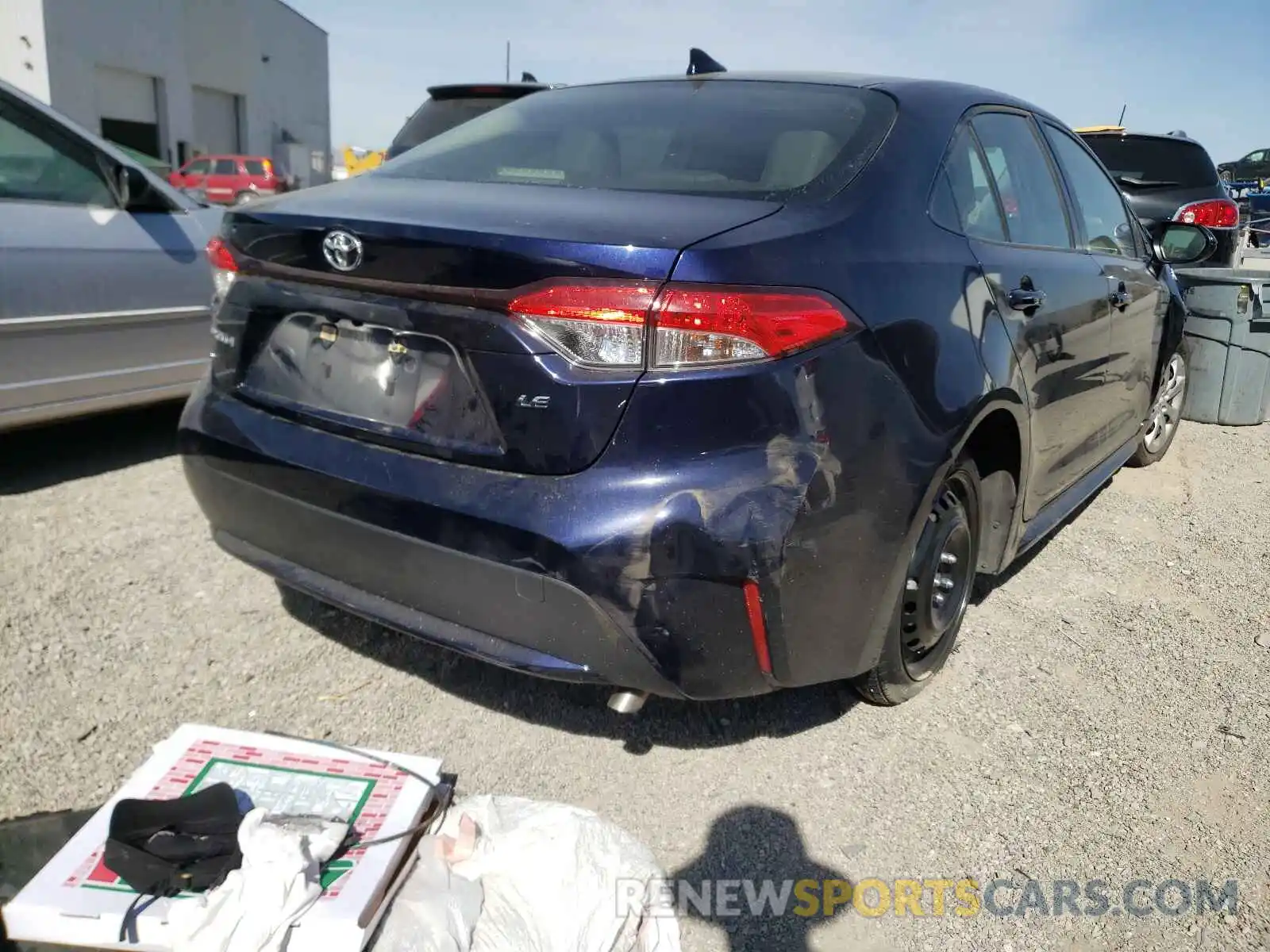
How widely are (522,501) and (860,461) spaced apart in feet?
2.27

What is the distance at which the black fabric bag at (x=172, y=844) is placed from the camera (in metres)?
1.79

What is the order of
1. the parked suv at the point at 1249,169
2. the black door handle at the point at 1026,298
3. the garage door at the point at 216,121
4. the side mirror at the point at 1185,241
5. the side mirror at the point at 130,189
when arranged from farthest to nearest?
the garage door at the point at 216,121 < the parked suv at the point at 1249,169 < the side mirror at the point at 1185,241 < the side mirror at the point at 130,189 < the black door handle at the point at 1026,298

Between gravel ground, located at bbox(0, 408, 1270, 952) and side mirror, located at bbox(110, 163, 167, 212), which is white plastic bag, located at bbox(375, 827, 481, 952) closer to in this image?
gravel ground, located at bbox(0, 408, 1270, 952)

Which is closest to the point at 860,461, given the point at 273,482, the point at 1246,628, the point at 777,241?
the point at 777,241

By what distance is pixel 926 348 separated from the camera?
2256 millimetres

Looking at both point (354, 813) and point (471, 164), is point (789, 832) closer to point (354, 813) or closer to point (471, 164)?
point (354, 813)

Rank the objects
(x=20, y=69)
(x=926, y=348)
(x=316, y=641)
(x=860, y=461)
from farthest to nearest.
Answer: (x=20, y=69), (x=316, y=641), (x=926, y=348), (x=860, y=461)

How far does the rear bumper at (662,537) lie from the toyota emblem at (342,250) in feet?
1.24

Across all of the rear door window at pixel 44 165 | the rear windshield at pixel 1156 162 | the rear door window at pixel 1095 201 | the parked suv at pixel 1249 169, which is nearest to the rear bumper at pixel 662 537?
the rear door window at pixel 1095 201

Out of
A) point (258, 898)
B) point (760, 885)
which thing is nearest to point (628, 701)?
point (760, 885)

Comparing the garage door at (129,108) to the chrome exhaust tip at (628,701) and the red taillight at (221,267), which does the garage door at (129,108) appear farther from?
the chrome exhaust tip at (628,701)

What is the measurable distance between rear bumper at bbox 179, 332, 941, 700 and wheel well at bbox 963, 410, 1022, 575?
531 millimetres

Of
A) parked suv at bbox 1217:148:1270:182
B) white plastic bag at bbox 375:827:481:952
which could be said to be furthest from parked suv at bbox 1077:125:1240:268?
parked suv at bbox 1217:148:1270:182

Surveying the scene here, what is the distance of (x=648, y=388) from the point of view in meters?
1.88
